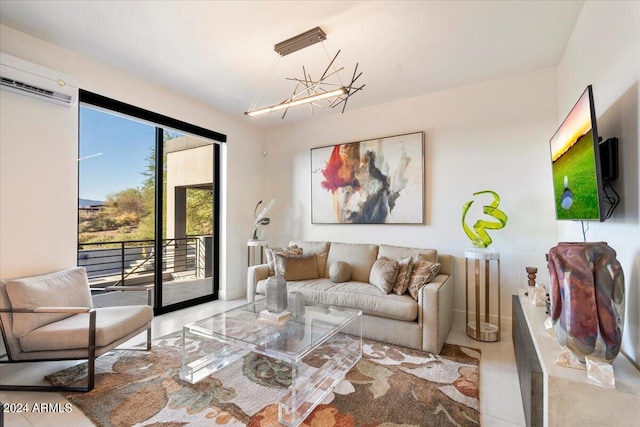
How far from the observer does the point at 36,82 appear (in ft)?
8.05

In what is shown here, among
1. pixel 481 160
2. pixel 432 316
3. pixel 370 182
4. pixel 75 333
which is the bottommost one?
pixel 432 316

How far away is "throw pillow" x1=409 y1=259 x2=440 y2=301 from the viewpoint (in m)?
2.75

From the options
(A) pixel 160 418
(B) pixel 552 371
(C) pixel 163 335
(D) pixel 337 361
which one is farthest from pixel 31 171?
(B) pixel 552 371

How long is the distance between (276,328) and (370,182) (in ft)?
7.86

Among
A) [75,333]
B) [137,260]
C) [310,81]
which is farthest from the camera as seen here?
[137,260]

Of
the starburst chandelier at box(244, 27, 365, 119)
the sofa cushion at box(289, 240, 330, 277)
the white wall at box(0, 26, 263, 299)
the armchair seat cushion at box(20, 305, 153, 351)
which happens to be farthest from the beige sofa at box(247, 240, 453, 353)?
the white wall at box(0, 26, 263, 299)

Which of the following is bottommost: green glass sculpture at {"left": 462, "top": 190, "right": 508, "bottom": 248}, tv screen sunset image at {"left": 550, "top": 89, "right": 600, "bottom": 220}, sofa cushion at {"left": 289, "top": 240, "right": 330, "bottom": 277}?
sofa cushion at {"left": 289, "top": 240, "right": 330, "bottom": 277}

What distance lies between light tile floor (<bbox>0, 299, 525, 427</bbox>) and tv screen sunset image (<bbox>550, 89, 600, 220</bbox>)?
126cm

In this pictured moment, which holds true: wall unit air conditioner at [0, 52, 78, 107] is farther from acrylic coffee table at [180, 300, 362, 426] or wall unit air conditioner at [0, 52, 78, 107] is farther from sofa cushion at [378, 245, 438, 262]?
sofa cushion at [378, 245, 438, 262]

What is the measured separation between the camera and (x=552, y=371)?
4.20 feet

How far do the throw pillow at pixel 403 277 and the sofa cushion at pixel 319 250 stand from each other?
112 cm

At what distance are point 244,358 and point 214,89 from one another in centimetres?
306

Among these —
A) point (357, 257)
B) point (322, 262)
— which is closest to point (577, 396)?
point (357, 257)

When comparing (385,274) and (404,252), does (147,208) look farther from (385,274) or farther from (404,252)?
(404,252)
